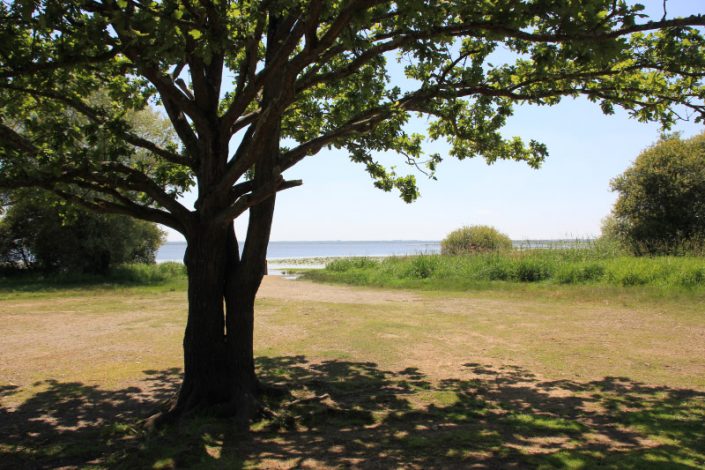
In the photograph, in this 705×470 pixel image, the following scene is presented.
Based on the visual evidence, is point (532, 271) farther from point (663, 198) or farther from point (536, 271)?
point (663, 198)

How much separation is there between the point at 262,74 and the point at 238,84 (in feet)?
1.85

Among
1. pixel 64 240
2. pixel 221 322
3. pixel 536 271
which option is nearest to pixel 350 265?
pixel 536 271

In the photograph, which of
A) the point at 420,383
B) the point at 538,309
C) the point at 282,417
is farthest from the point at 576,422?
the point at 538,309

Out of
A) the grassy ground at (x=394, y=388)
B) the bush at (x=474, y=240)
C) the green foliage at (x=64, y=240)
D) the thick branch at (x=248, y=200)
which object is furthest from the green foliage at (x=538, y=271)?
the thick branch at (x=248, y=200)

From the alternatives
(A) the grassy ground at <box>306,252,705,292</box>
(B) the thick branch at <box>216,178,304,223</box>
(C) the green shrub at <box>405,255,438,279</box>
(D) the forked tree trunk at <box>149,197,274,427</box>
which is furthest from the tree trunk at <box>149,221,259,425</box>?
(C) the green shrub at <box>405,255,438,279</box>

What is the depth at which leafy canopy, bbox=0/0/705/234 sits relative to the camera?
15.0 feet

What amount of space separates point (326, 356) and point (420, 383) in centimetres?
222

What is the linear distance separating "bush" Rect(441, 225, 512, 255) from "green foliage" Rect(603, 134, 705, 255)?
817cm

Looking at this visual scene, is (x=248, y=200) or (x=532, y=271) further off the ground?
(x=248, y=200)

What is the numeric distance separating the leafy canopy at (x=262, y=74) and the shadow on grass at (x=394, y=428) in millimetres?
2286

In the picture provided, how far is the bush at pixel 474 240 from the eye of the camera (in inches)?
1196

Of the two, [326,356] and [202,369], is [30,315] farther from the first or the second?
[202,369]

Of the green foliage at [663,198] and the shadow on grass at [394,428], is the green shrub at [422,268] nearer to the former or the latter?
the green foliage at [663,198]

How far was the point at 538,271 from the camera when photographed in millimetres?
18750
